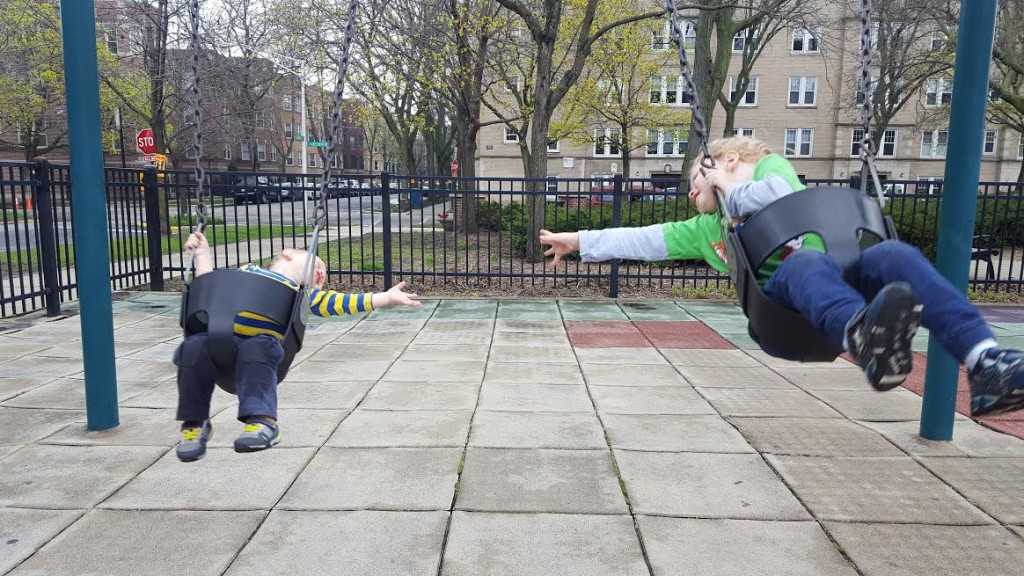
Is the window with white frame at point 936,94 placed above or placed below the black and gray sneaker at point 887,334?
above

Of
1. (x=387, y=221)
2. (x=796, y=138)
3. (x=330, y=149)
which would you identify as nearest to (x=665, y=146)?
(x=796, y=138)

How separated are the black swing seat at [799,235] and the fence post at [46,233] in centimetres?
781

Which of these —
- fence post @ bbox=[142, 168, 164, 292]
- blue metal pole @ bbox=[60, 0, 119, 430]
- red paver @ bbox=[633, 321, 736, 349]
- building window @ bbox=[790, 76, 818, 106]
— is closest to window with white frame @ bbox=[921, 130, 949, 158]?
building window @ bbox=[790, 76, 818, 106]

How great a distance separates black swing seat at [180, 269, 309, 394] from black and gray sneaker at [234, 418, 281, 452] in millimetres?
241

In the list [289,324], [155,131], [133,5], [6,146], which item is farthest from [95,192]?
[6,146]

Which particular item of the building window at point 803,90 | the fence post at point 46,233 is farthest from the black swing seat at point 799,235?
the building window at point 803,90

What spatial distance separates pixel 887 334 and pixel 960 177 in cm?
260

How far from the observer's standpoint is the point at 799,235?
8.11ft

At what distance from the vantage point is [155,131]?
1753 centimetres

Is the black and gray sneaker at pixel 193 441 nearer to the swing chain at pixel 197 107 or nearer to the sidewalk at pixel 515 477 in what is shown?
the sidewalk at pixel 515 477

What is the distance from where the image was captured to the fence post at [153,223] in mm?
9531

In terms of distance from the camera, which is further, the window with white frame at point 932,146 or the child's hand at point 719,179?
the window with white frame at point 932,146

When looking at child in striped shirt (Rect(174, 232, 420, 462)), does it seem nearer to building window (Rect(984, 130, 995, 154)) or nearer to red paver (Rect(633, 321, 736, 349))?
red paver (Rect(633, 321, 736, 349))

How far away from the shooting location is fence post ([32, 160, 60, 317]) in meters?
7.57
